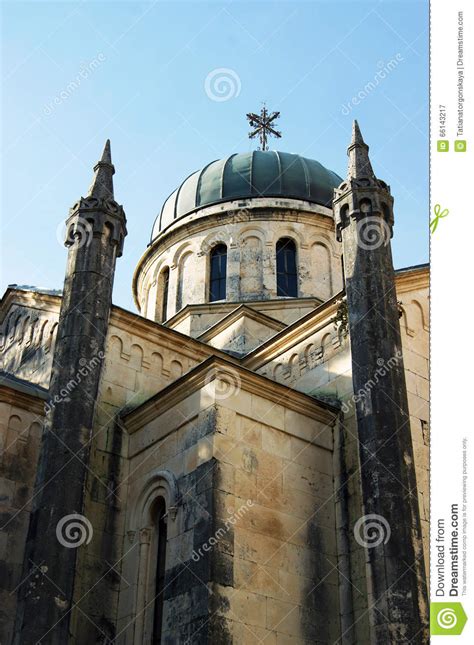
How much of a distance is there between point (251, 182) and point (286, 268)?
3103 millimetres

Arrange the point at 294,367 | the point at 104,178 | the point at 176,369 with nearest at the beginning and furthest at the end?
the point at 104,178 → the point at 294,367 → the point at 176,369

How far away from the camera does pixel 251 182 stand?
2327 centimetres

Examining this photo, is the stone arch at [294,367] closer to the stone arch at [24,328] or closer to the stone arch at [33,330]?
the stone arch at [33,330]

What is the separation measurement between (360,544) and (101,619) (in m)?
4.18

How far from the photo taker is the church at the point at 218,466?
10.1 meters

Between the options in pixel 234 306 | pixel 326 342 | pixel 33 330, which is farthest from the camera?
pixel 234 306

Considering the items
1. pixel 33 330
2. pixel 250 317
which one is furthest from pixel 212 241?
pixel 33 330

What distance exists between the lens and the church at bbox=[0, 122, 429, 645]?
1009cm

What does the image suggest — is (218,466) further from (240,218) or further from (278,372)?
(240,218)
